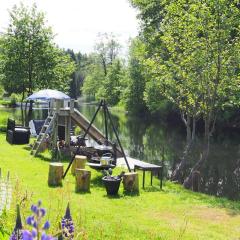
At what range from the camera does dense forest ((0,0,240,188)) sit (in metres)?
19.5

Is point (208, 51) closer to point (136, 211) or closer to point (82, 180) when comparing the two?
point (82, 180)

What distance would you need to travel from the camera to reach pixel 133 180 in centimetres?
1527

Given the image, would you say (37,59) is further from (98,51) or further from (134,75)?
(98,51)

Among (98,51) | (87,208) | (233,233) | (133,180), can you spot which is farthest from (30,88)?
(98,51)

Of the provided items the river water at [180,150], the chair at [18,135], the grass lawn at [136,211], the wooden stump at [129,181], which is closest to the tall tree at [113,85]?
the river water at [180,150]

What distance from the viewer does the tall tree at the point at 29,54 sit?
3369cm

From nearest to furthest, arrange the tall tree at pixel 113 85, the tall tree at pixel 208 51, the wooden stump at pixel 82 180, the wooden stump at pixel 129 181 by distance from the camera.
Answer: the wooden stump at pixel 82 180
the wooden stump at pixel 129 181
the tall tree at pixel 208 51
the tall tree at pixel 113 85

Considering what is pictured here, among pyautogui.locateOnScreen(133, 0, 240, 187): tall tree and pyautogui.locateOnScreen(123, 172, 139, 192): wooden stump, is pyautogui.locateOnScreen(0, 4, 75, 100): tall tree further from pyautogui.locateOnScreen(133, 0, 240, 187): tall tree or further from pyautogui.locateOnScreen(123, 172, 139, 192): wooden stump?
pyautogui.locateOnScreen(123, 172, 139, 192): wooden stump

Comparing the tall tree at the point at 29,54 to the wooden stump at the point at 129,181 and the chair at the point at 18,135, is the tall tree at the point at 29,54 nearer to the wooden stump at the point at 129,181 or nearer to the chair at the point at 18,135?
the chair at the point at 18,135

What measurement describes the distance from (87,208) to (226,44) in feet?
37.4

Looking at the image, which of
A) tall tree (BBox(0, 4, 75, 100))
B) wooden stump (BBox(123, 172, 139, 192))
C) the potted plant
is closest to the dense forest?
tall tree (BBox(0, 4, 75, 100))

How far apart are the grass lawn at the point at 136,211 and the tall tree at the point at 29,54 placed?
17.0 m

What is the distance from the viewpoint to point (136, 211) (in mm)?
12734

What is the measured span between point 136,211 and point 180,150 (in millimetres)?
20073
